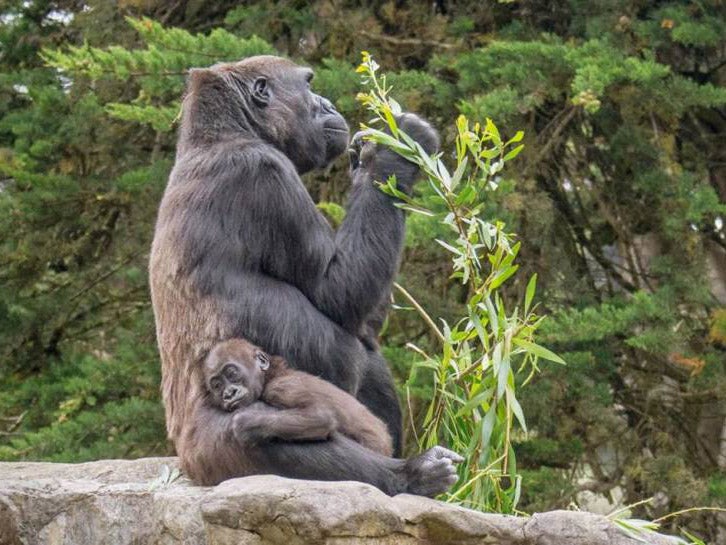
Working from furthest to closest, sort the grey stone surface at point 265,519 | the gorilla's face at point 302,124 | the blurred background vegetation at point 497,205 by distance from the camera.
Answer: the blurred background vegetation at point 497,205, the gorilla's face at point 302,124, the grey stone surface at point 265,519

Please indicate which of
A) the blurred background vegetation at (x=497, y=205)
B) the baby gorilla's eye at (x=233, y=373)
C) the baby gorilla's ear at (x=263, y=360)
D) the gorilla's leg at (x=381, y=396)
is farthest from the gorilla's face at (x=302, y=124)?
the blurred background vegetation at (x=497, y=205)

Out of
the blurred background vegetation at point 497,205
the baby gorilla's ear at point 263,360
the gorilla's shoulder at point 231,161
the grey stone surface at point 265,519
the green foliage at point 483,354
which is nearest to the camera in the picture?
the grey stone surface at point 265,519

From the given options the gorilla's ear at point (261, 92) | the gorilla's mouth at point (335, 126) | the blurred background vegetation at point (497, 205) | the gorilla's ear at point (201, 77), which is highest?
the gorilla's ear at point (201, 77)

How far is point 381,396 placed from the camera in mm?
5992

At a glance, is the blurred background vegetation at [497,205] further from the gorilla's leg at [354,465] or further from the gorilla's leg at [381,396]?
the gorilla's leg at [354,465]

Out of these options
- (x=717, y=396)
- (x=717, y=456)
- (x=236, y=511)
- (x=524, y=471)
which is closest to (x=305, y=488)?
(x=236, y=511)

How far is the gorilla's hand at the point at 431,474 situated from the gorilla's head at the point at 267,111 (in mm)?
1707

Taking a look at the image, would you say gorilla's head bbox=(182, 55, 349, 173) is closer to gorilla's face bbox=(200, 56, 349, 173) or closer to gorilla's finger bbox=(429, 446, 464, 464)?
Answer: gorilla's face bbox=(200, 56, 349, 173)

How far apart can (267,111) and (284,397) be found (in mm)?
1591

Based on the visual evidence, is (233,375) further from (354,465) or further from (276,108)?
(276,108)

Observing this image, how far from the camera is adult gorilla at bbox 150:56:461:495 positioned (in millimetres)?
5043

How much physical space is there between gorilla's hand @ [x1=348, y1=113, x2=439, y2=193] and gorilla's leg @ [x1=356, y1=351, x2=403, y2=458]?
801 mm

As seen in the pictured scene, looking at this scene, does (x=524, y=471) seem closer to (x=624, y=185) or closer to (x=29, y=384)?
(x=624, y=185)

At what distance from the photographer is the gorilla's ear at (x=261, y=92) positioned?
6.07 metres
